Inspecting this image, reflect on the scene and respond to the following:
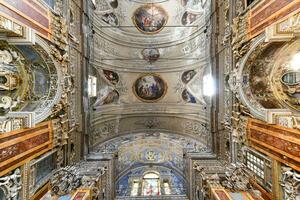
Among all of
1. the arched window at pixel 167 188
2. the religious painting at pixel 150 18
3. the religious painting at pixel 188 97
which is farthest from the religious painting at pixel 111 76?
the arched window at pixel 167 188

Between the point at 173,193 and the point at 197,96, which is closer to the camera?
the point at 173,193

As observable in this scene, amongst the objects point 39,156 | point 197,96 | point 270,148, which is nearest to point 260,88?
point 270,148

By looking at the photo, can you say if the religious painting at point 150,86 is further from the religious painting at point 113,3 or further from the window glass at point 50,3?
the window glass at point 50,3

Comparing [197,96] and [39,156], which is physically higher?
[197,96]

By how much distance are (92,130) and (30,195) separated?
676 cm

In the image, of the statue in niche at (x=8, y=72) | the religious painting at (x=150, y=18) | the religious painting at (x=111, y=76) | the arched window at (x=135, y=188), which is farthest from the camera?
the religious painting at (x=150, y=18)

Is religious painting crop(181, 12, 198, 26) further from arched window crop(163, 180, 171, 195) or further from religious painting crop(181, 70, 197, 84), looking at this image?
arched window crop(163, 180, 171, 195)

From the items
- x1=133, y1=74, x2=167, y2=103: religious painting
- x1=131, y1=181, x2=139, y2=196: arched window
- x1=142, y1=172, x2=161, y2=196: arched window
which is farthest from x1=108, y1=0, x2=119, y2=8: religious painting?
x1=131, y1=181, x2=139, y2=196: arched window

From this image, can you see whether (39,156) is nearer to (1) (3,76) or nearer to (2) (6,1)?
(1) (3,76)

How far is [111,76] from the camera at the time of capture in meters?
16.4

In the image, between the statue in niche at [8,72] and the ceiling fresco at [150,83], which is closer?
the statue in niche at [8,72]

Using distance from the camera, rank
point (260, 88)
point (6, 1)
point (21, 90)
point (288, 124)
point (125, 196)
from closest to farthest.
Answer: point (6, 1)
point (288, 124)
point (21, 90)
point (260, 88)
point (125, 196)

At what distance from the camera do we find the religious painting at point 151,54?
1742 centimetres

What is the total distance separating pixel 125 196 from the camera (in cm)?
1368
